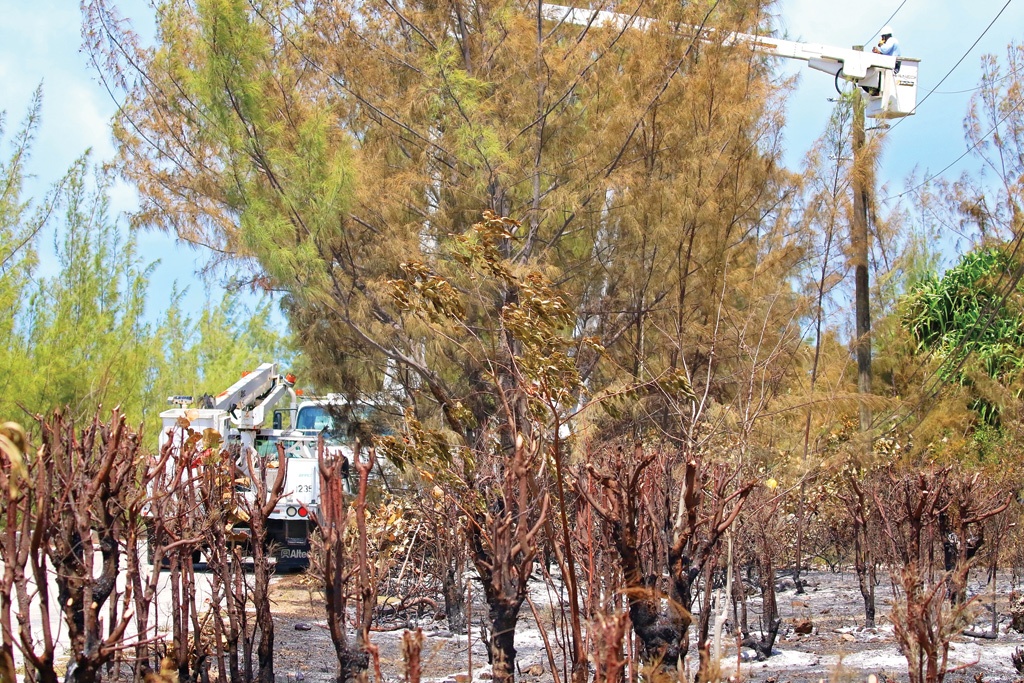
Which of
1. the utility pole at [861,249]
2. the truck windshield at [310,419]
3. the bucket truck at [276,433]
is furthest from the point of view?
the truck windshield at [310,419]

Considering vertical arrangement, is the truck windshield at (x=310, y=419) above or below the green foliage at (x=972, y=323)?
below

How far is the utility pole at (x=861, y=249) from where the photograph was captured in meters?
15.7

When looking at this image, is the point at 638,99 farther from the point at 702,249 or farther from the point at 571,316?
the point at 571,316

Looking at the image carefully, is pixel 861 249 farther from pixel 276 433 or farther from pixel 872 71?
pixel 276 433

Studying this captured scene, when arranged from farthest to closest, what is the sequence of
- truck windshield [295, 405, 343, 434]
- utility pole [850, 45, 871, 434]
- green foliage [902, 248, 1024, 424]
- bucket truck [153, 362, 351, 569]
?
truck windshield [295, 405, 343, 434], green foliage [902, 248, 1024, 424], utility pole [850, 45, 871, 434], bucket truck [153, 362, 351, 569]

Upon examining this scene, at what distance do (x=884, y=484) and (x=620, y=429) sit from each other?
3.18m

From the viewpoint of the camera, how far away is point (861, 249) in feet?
52.4

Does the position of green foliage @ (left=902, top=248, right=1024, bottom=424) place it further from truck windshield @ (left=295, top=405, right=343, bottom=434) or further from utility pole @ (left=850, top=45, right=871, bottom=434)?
truck windshield @ (left=295, top=405, right=343, bottom=434)

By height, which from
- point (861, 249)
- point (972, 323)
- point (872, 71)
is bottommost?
point (972, 323)

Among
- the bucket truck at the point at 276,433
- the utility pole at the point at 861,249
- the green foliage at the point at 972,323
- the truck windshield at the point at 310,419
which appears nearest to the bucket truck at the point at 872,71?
the utility pole at the point at 861,249

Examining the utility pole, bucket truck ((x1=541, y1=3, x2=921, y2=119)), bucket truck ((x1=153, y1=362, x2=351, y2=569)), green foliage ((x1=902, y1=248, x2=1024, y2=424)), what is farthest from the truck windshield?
green foliage ((x1=902, y1=248, x2=1024, y2=424))

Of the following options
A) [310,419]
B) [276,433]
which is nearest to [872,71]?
[310,419]

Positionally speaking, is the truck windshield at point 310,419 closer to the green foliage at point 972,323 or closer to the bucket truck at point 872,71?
the bucket truck at point 872,71

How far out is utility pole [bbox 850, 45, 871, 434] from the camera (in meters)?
15.7
